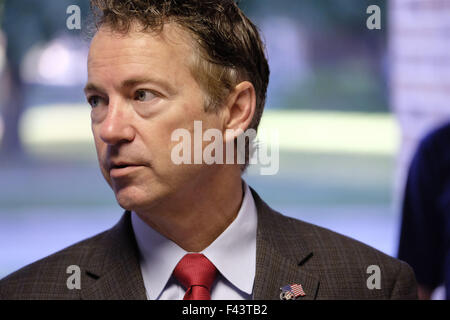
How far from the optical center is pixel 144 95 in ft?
5.55

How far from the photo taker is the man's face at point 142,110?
1.66m

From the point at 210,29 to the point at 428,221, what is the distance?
1.47 meters

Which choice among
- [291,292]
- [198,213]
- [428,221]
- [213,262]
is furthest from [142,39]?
[428,221]

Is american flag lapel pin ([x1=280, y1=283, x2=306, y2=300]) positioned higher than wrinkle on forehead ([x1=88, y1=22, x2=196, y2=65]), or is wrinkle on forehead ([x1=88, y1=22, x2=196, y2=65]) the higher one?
wrinkle on forehead ([x1=88, y1=22, x2=196, y2=65])

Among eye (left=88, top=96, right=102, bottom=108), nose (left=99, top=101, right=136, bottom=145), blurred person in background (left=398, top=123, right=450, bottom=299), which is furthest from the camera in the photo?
blurred person in background (left=398, top=123, right=450, bottom=299)

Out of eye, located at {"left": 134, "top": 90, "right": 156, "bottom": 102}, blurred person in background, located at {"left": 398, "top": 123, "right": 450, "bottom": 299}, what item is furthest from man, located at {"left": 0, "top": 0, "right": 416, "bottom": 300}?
blurred person in background, located at {"left": 398, "top": 123, "right": 450, "bottom": 299}

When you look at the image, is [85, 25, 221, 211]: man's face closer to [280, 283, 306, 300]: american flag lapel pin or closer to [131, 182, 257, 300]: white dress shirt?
[131, 182, 257, 300]: white dress shirt

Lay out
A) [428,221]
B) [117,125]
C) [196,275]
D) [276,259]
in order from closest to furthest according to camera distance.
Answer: [117,125], [196,275], [276,259], [428,221]

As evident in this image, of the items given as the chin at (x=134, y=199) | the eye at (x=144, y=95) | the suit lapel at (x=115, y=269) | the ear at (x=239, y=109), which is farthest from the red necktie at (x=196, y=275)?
the eye at (x=144, y=95)

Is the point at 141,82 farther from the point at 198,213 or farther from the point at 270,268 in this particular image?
the point at 270,268

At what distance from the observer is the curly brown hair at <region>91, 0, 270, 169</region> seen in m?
1.72

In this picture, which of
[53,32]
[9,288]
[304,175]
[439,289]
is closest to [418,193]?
[439,289]

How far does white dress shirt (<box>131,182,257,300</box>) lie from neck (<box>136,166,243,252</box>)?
0.09 feet
